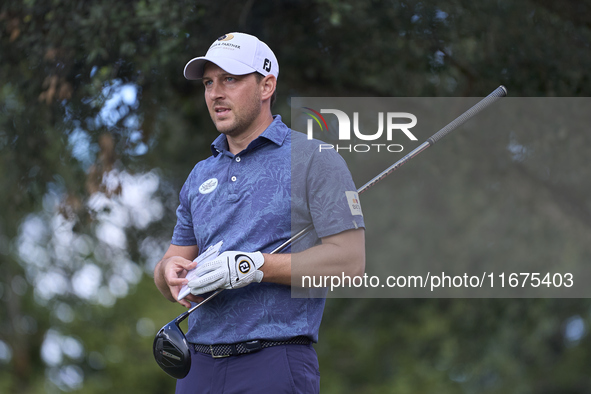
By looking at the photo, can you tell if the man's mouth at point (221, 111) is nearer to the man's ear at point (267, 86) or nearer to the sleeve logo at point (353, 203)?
the man's ear at point (267, 86)

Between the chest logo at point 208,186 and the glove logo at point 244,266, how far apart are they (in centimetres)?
39

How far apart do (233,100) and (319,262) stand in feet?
2.24

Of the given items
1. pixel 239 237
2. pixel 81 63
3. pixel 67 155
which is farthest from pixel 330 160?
pixel 67 155

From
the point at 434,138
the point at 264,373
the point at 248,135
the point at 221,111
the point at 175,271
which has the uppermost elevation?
the point at 221,111

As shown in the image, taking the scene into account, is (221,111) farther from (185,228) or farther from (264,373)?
(264,373)

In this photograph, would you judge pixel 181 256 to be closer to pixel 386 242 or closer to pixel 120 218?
pixel 120 218

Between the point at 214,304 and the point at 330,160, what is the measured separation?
65 cm

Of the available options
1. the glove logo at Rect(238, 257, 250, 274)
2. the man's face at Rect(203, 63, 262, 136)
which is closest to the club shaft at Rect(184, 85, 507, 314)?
the glove logo at Rect(238, 257, 250, 274)

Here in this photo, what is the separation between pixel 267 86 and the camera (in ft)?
8.59

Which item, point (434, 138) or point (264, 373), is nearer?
point (264, 373)

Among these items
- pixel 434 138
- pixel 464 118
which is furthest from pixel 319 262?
pixel 464 118

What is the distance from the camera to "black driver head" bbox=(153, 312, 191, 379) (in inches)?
96.1

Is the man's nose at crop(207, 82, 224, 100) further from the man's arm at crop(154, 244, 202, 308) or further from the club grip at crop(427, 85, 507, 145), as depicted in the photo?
the club grip at crop(427, 85, 507, 145)

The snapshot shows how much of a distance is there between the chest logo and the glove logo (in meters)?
0.39
